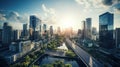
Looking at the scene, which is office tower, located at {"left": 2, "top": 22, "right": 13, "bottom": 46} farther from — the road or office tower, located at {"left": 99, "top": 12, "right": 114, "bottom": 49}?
office tower, located at {"left": 99, "top": 12, "right": 114, "bottom": 49}

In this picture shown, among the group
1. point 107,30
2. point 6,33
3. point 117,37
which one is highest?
point 107,30

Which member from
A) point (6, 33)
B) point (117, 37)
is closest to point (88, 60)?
point (117, 37)

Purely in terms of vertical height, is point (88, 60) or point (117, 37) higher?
point (117, 37)

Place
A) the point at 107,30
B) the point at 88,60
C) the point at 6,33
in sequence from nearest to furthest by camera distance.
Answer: the point at 88,60
the point at 6,33
the point at 107,30

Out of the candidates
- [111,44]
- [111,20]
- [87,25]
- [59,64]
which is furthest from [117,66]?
[87,25]

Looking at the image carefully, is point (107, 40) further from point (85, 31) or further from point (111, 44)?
point (85, 31)

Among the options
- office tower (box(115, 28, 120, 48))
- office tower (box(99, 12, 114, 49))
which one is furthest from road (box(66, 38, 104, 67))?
office tower (box(115, 28, 120, 48))

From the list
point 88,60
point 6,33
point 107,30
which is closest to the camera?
point 88,60

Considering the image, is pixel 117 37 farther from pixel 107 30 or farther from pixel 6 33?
pixel 6 33

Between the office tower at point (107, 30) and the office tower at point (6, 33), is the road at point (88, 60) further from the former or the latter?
the office tower at point (6, 33)

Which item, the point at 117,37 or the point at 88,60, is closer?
the point at 88,60
